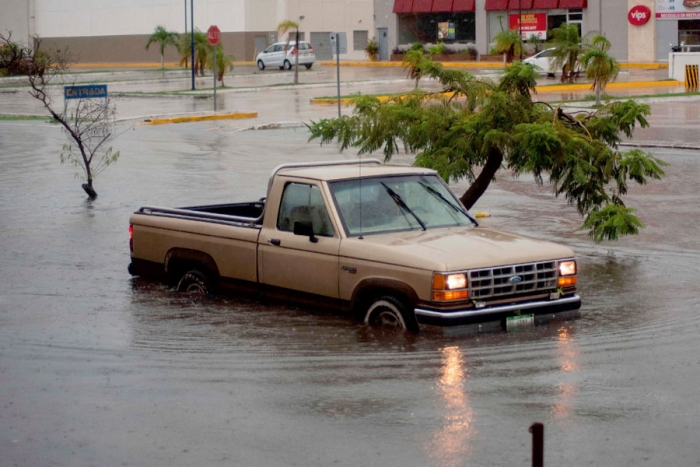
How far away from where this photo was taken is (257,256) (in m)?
10.6

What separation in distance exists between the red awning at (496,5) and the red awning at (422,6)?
197 inches

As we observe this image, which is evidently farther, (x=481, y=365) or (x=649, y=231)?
(x=649, y=231)

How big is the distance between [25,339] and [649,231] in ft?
29.6

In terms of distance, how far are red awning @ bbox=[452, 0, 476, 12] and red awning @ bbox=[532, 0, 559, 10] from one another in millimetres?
5218

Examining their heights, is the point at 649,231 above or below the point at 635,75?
below

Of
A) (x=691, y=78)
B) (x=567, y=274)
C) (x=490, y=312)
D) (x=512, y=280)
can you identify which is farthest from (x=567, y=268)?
(x=691, y=78)

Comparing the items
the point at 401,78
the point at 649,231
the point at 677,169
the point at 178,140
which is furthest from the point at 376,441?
the point at 401,78

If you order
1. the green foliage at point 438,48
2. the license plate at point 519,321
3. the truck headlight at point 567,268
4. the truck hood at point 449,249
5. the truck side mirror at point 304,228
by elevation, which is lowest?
the license plate at point 519,321

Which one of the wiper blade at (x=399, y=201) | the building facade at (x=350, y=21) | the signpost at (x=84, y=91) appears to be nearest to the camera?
the wiper blade at (x=399, y=201)

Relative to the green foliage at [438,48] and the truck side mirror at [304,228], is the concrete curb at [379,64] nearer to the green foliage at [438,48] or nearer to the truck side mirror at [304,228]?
the green foliage at [438,48]

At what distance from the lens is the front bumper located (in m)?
9.04

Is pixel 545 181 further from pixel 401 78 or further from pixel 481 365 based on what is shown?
pixel 401 78

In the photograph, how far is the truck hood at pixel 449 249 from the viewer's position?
9.22m

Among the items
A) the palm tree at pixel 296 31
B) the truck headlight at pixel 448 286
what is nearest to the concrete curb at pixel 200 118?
the palm tree at pixel 296 31
